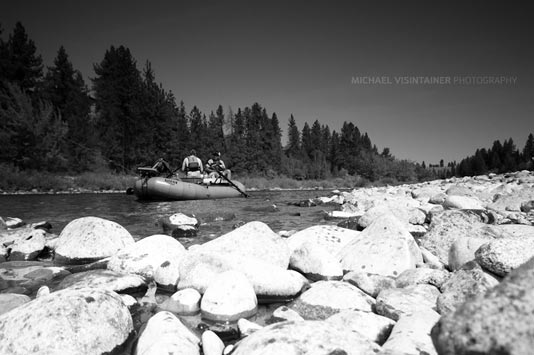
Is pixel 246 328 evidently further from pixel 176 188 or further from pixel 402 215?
pixel 176 188

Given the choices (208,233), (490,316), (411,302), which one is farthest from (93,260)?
(490,316)

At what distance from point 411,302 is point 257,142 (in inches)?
2275

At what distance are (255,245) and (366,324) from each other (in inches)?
88.6

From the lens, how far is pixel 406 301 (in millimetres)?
2736

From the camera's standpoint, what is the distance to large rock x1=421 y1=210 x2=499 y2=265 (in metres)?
4.20

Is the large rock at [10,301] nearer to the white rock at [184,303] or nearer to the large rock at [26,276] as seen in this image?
the large rock at [26,276]

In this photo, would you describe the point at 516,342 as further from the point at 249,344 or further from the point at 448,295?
the point at 448,295

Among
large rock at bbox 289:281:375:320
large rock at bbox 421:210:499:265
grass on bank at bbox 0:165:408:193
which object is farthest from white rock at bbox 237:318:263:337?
grass on bank at bbox 0:165:408:193

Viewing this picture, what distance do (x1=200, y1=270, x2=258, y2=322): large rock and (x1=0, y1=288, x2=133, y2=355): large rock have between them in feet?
2.34

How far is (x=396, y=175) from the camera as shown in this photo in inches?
2692

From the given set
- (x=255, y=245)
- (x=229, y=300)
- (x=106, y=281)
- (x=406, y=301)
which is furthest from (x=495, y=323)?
(x=106, y=281)

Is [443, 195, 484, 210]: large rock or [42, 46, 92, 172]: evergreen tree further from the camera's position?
[42, 46, 92, 172]: evergreen tree

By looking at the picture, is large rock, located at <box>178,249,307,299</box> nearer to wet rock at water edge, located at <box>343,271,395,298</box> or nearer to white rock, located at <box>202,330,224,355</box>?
wet rock at water edge, located at <box>343,271,395,298</box>

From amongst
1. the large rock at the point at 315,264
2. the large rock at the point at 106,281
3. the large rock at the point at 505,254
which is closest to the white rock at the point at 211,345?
the large rock at the point at 106,281
